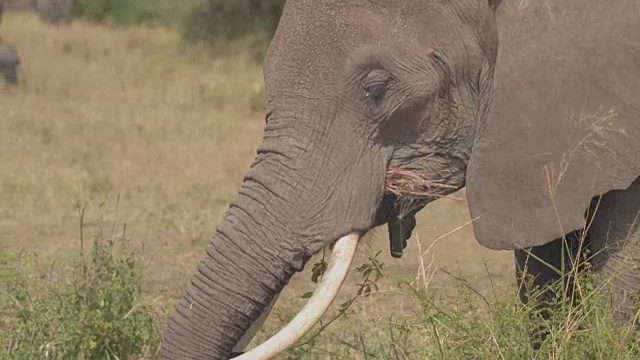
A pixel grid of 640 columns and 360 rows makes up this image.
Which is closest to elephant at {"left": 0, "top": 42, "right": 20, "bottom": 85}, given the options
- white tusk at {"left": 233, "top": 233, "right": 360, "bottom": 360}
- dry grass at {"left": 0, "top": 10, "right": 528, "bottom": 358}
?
dry grass at {"left": 0, "top": 10, "right": 528, "bottom": 358}

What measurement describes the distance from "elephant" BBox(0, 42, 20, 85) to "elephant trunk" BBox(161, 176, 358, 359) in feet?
33.8

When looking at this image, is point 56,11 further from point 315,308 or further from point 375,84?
point 315,308

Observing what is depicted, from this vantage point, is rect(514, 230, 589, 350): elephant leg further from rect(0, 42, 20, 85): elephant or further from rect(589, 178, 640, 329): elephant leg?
rect(0, 42, 20, 85): elephant

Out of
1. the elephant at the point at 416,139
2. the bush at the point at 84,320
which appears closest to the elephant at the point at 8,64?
the bush at the point at 84,320

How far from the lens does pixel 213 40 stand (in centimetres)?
1748

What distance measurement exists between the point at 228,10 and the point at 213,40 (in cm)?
102

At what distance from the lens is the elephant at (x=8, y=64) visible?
13.4 meters

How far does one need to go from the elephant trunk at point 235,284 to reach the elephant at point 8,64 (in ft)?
33.8

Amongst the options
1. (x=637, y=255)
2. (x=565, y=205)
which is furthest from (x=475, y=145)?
(x=637, y=255)

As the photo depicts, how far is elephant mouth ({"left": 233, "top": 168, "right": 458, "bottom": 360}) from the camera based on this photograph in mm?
3455

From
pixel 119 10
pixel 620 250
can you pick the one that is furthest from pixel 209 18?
pixel 620 250

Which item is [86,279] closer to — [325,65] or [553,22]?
[325,65]

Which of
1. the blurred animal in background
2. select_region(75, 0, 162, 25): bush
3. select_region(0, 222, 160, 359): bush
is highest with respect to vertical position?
select_region(0, 222, 160, 359): bush

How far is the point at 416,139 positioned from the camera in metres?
3.79
